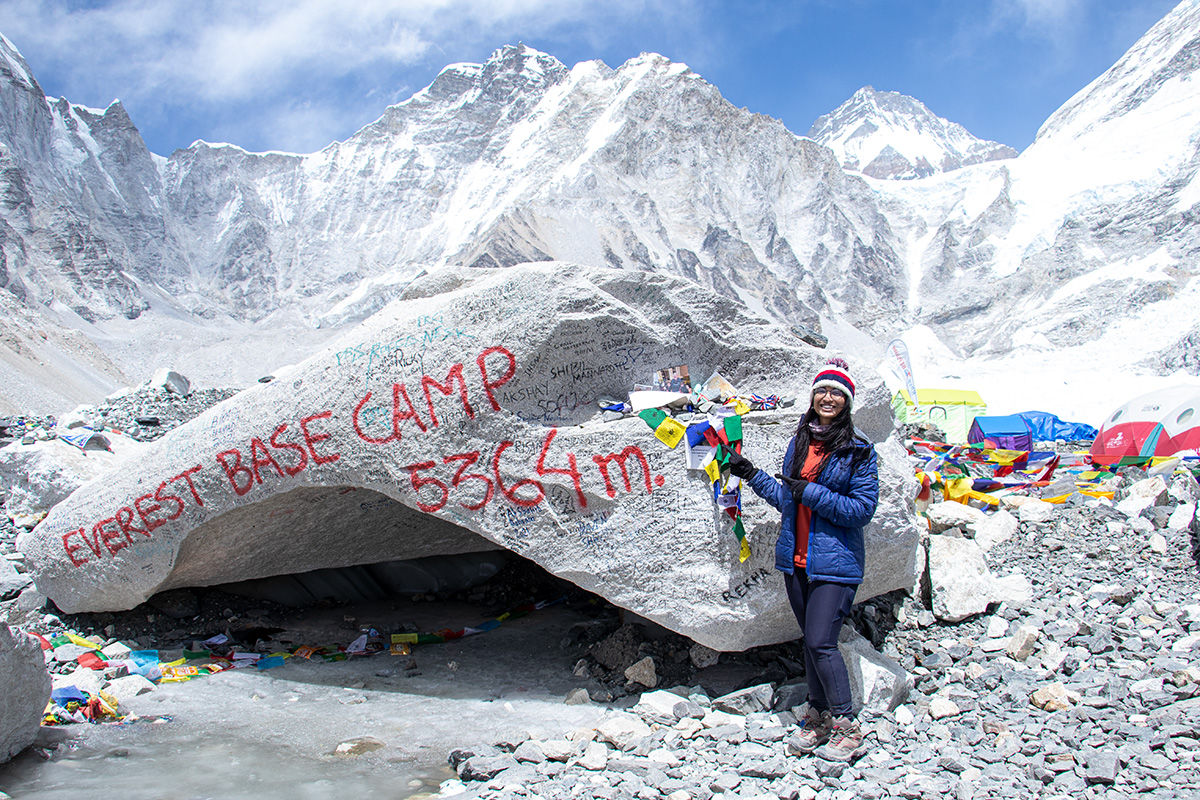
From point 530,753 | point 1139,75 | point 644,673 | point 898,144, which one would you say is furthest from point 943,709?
point 898,144

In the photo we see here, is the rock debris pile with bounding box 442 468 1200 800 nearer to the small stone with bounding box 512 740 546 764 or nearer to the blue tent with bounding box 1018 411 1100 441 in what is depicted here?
the small stone with bounding box 512 740 546 764

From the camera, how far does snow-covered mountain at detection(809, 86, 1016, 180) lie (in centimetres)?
16300

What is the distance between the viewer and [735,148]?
6850cm

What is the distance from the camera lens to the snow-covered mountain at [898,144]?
16300cm

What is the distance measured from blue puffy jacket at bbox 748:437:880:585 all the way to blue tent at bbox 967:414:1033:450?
1410 centimetres

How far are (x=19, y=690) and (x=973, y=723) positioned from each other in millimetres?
5171

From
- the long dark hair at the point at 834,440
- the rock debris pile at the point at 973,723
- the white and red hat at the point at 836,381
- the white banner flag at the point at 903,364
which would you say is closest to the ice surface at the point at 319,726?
the rock debris pile at the point at 973,723

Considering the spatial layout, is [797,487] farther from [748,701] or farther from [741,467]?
[748,701]

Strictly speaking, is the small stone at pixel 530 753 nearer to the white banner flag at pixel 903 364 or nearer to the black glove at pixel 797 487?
the black glove at pixel 797 487

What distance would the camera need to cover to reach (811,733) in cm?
361

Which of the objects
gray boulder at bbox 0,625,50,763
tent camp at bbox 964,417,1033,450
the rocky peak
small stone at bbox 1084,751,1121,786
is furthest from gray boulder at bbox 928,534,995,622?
the rocky peak

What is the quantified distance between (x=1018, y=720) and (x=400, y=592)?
5.94 m

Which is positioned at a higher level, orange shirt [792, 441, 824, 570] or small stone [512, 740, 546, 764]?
orange shirt [792, 441, 824, 570]

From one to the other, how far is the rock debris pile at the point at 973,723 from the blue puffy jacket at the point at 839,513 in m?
0.88
